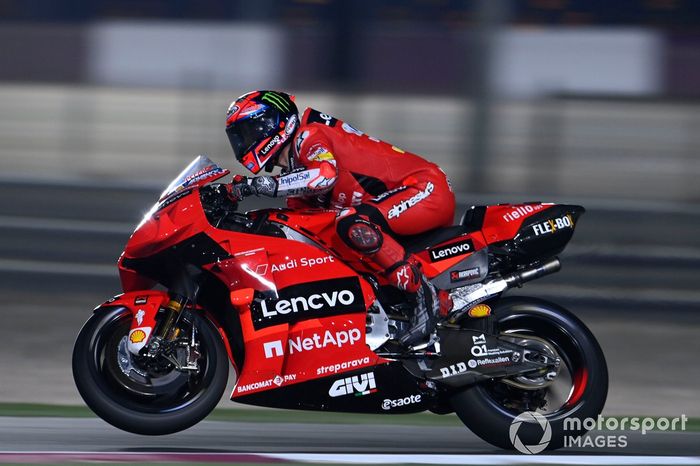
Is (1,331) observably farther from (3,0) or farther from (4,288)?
(3,0)

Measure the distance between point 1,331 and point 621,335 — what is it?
14.3 feet

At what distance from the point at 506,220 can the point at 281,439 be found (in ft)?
4.92

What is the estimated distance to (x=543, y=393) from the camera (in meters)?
5.88

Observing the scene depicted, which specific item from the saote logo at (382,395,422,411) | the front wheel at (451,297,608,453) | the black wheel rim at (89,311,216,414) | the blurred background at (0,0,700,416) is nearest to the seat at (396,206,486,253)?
the front wheel at (451,297,608,453)

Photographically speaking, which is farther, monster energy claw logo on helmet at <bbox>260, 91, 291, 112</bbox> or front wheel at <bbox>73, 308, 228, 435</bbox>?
monster energy claw logo on helmet at <bbox>260, 91, 291, 112</bbox>

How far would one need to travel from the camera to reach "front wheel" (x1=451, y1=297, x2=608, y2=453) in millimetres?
5734

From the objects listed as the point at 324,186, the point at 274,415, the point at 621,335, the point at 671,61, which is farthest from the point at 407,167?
the point at 671,61

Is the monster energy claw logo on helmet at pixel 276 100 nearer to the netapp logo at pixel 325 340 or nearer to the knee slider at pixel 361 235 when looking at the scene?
the knee slider at pixel 361 235

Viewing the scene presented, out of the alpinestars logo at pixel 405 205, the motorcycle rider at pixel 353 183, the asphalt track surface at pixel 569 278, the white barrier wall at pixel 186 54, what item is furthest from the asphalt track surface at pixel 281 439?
the white barrier wall at pixel 186 54

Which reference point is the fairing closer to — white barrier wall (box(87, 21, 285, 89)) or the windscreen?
the windscreen

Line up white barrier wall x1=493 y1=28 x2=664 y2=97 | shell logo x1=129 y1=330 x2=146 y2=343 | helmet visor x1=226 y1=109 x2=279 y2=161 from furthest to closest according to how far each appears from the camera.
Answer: white barrier wall x1=493 y1=28 x2=664 y2=97, helmet visor x1=226 y1=109 x2=279 y2=161, shell logo x1=129 y1=330 x2=146 y2=343

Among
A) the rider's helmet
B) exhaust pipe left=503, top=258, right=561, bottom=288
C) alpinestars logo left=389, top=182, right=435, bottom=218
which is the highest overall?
the rider's helmet

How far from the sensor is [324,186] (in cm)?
575

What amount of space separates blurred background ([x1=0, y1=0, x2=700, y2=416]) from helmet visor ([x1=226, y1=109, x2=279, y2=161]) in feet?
6.97
